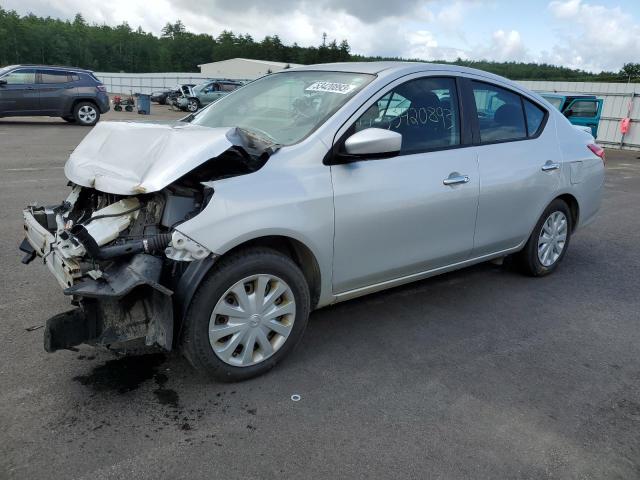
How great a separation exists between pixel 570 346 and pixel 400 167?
169 cm

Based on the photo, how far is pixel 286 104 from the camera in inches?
145

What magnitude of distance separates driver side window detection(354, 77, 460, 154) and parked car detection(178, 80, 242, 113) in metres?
25.4

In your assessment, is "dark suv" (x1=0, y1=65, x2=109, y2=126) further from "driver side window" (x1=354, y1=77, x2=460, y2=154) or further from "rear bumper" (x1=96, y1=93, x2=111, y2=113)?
"driver side window" (x1=354, y1=77, x2=460, y2=154)

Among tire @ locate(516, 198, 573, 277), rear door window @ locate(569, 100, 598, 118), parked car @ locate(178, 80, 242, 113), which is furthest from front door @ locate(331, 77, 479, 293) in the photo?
parked car @ locate(178, 80, 242, 113)

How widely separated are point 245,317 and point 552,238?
126 inches

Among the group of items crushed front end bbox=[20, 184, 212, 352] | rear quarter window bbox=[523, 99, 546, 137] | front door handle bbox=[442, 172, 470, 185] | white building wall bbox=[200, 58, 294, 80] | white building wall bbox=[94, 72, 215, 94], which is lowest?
crushed front end bbox=[20, 184, 212, 352]

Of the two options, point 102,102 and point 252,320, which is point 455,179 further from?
point 102,102

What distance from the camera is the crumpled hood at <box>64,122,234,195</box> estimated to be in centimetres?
280

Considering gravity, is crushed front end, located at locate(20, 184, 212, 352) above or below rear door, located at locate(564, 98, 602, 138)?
below

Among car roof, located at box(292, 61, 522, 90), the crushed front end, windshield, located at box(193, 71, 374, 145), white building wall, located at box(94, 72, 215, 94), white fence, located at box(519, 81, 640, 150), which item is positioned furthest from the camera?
white building wall, located at box(94, 72, 215, 94)

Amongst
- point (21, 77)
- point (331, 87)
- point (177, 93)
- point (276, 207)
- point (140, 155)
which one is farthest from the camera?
point (177, 93)

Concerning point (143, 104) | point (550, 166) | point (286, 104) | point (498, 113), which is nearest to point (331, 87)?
point (286, 104)

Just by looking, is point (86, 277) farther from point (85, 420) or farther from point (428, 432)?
point (428, 432)

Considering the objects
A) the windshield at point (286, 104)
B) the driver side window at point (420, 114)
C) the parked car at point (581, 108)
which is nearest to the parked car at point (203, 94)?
the parked car at point (581, 108)
